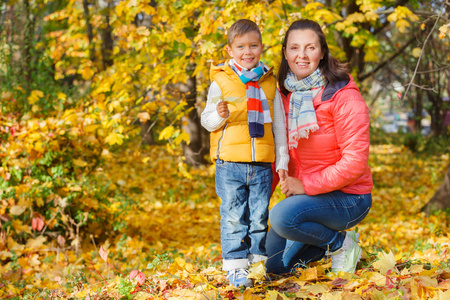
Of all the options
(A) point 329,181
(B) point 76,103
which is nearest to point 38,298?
(A) point 329,181

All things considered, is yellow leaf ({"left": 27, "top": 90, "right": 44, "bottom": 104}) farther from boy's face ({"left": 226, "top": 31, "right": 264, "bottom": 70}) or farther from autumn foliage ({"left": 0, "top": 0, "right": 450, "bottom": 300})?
boy's face ({"left": 226, "top": 31, "right": 264, "bottom": 70})

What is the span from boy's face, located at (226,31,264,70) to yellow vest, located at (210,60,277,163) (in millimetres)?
89

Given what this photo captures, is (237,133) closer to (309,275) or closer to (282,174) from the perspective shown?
(282,174)

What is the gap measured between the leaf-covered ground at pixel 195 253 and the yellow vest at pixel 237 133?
0.68 metres

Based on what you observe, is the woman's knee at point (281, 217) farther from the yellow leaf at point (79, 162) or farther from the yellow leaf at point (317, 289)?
the yellow leaf at point (79, 162)

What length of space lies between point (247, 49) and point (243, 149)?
606 mm

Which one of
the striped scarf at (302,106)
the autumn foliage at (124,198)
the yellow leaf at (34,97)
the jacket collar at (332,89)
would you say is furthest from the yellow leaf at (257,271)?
the yellow leaf at (34,97)

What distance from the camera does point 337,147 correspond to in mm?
2574

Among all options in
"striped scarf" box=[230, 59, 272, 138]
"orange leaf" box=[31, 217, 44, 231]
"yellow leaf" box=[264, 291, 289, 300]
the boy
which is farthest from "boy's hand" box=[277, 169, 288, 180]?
"orange leaf" box=[31, 217, 44, 231]

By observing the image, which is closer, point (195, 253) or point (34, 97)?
point (34, 97)

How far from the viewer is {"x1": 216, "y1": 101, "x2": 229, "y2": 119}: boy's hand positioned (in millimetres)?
2400

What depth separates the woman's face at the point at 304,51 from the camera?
2.59 m

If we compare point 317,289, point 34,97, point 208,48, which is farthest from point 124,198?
point 317,289

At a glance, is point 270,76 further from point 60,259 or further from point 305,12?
point 60,259
